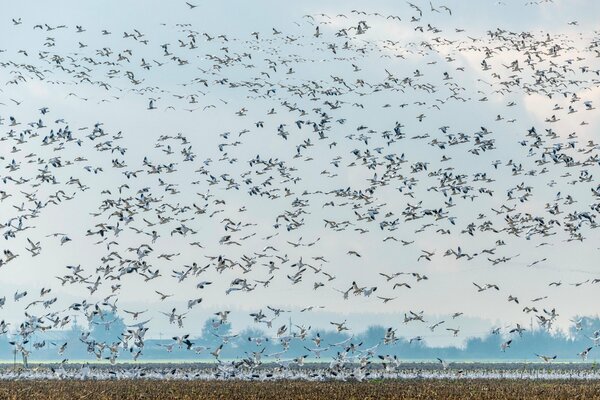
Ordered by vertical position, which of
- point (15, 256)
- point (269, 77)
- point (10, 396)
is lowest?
point (10, 396)

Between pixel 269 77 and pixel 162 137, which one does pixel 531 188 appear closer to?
pixel 269 77

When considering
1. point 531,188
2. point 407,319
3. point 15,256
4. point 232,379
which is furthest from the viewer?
point 232,379

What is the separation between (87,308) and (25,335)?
668 cm

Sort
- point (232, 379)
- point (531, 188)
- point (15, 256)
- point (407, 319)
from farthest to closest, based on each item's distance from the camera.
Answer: point (232, 379), point (531, 188), point (15, 256), point (407, 319)

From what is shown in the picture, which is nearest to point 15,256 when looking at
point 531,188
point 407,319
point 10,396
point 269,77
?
point 10,396

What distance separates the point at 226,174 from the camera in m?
60.7

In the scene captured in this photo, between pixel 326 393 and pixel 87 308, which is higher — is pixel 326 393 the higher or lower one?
the lower one

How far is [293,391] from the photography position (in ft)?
190

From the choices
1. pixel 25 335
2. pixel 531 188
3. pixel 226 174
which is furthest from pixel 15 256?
pixel 531 188

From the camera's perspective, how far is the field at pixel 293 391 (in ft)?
175

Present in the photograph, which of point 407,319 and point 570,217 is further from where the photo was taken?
point 570,217

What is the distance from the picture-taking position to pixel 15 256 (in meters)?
58.6

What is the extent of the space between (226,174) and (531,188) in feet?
64.2

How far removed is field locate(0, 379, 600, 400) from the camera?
175 ft
